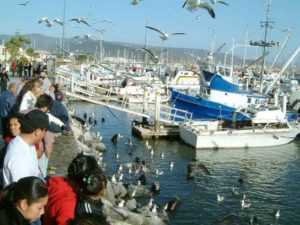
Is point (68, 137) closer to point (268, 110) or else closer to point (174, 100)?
point (268, 110)

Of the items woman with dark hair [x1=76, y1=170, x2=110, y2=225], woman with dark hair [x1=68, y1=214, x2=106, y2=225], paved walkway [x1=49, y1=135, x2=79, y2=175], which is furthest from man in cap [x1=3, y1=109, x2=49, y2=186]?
paved walkway [x1=49, y1=135, x2=79, y2=175]

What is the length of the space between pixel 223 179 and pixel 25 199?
635 inches

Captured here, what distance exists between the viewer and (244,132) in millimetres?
26234

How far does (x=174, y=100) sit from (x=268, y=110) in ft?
26.0

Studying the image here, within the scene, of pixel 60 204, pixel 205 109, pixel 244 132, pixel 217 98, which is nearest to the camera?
pixel 60 204

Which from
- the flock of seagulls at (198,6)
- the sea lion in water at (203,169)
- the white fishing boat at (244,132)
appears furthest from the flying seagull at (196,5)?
the white fishing boat at (244,132)

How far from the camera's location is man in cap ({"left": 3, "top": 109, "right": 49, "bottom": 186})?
14.9ft

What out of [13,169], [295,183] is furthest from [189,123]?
[13,169]

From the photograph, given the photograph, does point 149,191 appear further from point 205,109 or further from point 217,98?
point 217,98

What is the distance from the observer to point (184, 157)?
23.3 meters

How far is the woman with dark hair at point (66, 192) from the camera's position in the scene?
12.5 feet

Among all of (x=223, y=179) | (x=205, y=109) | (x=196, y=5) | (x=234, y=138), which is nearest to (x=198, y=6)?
(x=196, y=5)

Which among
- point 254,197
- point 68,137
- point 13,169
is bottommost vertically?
point 254,197

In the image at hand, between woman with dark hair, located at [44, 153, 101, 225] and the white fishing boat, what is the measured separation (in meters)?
21.3
